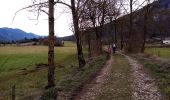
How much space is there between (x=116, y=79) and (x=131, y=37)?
4160 centimetres

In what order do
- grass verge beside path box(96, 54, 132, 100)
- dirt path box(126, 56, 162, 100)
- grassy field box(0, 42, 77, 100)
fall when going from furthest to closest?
1. grassy field box(0, 42, 77, 100)
2. grass verge beside path box(96, 54, 132, 100)
3. dirt path box(126, 56, 162, 100)

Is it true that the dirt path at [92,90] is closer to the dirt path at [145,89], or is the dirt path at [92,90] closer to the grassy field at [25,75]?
the dirt path at [145,89]

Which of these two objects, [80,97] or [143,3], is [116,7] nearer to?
[143,3]

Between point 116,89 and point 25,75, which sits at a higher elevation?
point 116,89

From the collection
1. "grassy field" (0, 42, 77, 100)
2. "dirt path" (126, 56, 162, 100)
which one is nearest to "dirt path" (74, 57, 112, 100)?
"dirt path" (126, 56, 162, 100)

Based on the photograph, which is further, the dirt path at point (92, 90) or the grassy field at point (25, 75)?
the grassy field at point (25, 75)

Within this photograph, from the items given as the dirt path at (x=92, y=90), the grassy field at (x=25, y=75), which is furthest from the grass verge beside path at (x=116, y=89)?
the grassy field at (x=25, y=75)

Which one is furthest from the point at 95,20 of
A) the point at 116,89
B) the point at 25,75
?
the point at 116,89

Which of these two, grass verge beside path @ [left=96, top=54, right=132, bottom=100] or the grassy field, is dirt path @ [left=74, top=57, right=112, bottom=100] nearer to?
grass verge beside path @ [left=96, top=54, right=132, bottom=100]

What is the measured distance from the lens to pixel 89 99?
615 inches

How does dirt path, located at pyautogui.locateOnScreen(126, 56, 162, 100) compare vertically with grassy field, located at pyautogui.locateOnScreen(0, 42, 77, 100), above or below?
above

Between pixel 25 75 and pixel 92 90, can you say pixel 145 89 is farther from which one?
pixel 25 75

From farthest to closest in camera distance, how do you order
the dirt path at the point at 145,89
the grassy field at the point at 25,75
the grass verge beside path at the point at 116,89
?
the grassy field at the point at 25,75 < the grass verge beside path at the point at 116,89 < the dirt path at the point at 145,89

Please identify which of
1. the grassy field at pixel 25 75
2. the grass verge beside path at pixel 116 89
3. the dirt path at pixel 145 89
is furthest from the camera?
the grassy field at pixel 25 75
